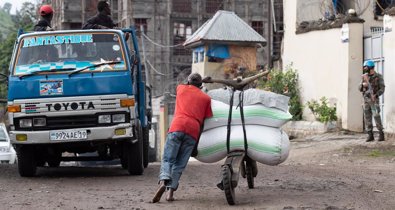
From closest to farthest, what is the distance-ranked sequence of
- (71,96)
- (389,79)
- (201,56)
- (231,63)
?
1. (71,96)
2. (389,79)
3. (231,63)
4. (201,56)

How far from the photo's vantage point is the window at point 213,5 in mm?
59844

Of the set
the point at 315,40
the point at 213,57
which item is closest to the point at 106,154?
the point at 315,40

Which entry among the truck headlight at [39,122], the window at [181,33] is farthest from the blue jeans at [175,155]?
the window at [181,33]

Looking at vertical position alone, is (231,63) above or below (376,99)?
above

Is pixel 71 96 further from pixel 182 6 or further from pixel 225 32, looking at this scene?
pixel 182 6

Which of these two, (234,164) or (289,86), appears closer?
(234,164)

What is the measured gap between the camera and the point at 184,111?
978cm

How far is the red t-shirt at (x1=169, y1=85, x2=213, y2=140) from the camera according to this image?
9.76 meters

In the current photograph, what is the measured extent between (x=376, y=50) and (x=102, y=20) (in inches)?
345

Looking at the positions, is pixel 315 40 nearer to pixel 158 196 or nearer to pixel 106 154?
pixel 106 154

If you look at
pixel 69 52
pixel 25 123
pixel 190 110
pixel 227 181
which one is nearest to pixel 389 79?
pixel 69 52

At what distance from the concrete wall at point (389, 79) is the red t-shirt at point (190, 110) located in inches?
403

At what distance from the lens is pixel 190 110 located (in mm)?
9766

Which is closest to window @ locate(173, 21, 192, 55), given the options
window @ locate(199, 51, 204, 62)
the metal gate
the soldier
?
window @ locate(199, 51, 204, 62)
